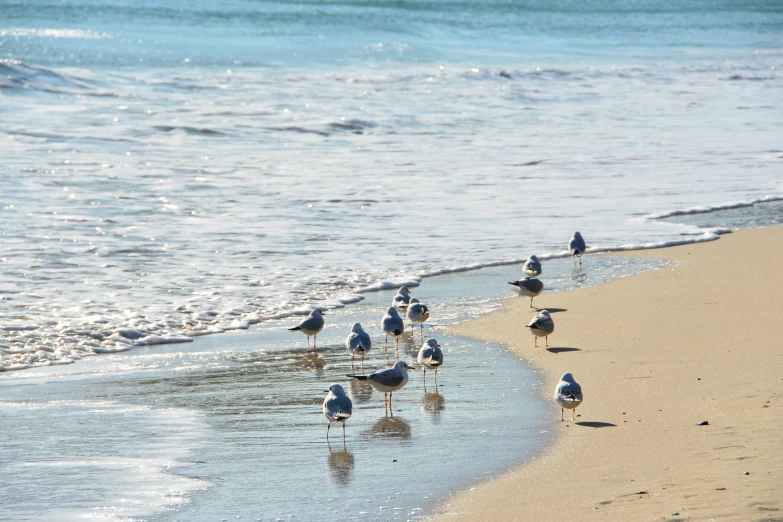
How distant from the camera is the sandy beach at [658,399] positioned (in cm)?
474

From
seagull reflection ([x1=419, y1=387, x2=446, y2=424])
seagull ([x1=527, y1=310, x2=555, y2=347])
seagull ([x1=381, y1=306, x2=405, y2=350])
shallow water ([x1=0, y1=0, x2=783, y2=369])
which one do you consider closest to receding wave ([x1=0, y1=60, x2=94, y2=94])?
shallow water ([x1=0, y1=0, x2=783, y2=369])

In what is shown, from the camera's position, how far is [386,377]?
6539mm

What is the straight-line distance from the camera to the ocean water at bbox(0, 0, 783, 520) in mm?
5848

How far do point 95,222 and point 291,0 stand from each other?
5406cm

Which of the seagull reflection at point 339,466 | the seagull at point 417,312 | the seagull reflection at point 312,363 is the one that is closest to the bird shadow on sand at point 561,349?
the seagull at point 417,312

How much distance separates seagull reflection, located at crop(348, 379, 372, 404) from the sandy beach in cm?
122

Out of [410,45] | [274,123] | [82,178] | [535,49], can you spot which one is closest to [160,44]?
[410,45]

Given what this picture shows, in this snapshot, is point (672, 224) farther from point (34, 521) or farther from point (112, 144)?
point (112, 144)

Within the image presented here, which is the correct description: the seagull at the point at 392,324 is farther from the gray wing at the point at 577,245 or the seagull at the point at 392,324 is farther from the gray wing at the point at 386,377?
the gray wing at the point at 577,245

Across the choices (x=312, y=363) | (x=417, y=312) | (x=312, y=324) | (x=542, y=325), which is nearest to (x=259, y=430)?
(x=312, y=363)

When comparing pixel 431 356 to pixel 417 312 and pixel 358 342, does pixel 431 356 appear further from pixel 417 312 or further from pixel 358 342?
pixel 417 312

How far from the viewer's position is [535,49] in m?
48.9

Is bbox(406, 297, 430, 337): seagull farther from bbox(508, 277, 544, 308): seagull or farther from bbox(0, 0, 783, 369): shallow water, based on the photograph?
bbox(0, 0, 783, 369): shallow water

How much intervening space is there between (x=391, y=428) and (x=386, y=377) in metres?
0.41
